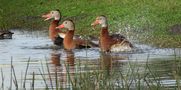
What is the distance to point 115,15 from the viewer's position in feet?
88.0

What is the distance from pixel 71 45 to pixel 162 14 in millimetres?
5171

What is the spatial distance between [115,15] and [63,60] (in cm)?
948

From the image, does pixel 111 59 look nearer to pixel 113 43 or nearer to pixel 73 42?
pixel 113 43

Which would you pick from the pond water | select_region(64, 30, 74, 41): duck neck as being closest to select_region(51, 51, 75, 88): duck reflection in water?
the pond water

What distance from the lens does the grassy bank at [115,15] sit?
75.8 feet

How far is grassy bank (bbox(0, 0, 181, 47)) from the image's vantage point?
23.1 metres

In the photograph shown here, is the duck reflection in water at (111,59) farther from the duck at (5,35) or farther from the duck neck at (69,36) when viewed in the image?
the duck at (5,35)

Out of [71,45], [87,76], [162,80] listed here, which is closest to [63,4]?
[71,45]

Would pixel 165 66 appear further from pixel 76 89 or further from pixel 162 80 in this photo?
pixel 76 89

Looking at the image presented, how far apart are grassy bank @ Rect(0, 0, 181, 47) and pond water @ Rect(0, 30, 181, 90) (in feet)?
3.87

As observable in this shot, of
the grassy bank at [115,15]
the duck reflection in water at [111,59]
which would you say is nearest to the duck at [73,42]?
the duck reflection in water at [111,59]

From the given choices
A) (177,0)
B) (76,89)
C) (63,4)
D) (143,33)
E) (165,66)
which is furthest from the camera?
(63,4)

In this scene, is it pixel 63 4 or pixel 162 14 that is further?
pixel 63 4

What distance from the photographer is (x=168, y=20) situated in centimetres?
2403
